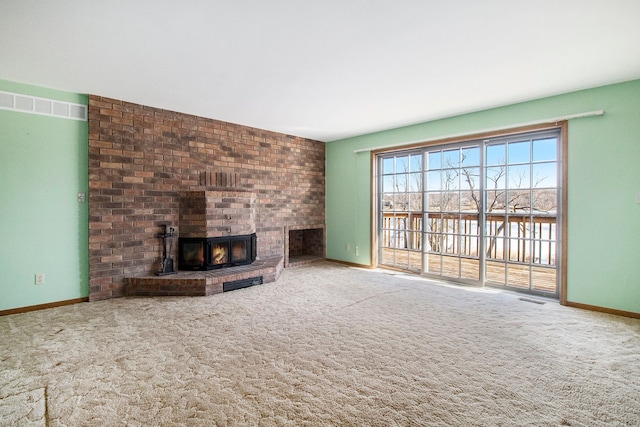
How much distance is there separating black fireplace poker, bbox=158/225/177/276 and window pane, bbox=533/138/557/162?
5021 mm

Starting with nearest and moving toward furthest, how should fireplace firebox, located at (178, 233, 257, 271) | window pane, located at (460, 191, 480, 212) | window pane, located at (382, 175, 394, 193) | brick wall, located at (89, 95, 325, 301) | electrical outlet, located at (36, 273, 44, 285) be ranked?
electrical outlet, located at (36, 273, 44, 285) < brick wall, located at (89, 95, 325, 301) < fireplace firebox, located at (178, 233, 257, 271) < window pane, located at (460, 191, 480, 212) < window pane, located at (382, 175, 394, 193)

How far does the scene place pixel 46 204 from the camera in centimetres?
354

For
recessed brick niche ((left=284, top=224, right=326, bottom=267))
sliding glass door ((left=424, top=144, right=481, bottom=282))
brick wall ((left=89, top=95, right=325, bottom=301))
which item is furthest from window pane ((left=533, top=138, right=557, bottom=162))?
brick wall ((left=89, top=95, right=325, bottom=301))

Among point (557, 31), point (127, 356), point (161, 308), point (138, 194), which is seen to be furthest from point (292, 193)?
point (557, 31)

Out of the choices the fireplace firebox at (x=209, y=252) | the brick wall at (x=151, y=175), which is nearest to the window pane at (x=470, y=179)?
the brick wall at (x=151, y=175)

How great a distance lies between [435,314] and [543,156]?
2.54 meters

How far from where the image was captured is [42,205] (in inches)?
138

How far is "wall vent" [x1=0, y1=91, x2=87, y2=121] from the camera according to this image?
3.32m

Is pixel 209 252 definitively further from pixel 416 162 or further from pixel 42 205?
pixel 416 162

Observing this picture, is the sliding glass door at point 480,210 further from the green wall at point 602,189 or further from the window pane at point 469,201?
the green wall at point 602,189

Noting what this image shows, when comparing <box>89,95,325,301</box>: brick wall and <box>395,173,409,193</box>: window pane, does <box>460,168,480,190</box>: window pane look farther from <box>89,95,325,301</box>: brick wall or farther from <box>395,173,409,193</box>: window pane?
<box>89,95,325,301</box>: brick wall

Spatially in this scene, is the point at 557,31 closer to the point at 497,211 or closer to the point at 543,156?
the point at 543,156

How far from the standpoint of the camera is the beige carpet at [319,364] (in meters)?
1.77

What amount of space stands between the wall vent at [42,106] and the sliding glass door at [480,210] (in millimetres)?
4601
